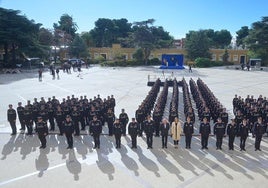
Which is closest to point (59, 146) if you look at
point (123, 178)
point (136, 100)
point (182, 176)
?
point (123, 178)

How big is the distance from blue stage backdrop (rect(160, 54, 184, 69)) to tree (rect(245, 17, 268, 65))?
1896 centimetres

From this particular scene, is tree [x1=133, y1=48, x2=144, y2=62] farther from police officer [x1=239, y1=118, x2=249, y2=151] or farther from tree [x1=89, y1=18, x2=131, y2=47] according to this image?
police officer [x1=239, y1=118, x2=249, y2=151]

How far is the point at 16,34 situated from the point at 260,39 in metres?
43.7

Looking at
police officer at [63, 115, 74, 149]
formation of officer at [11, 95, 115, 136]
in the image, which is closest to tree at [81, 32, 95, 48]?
formation of officer at [11, 95, 115, 136]

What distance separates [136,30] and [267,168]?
175 ft

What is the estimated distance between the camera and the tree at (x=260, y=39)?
185ft

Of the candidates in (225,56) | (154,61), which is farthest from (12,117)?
(225,56)

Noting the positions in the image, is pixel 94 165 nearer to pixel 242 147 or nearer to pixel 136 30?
pixel 242 147

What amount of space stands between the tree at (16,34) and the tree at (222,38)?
60.0 m

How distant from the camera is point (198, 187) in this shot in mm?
8250

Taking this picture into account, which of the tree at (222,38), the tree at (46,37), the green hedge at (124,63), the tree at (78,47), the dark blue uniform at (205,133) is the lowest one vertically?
the dark blue uniform at (205,133)

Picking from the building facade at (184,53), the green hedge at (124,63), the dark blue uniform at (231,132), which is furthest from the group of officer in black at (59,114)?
the building facade at (184,53)

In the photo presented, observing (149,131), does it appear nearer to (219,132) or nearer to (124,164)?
(124,164)

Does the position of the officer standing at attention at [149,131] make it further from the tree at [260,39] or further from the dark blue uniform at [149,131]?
the tree at [260,39]
